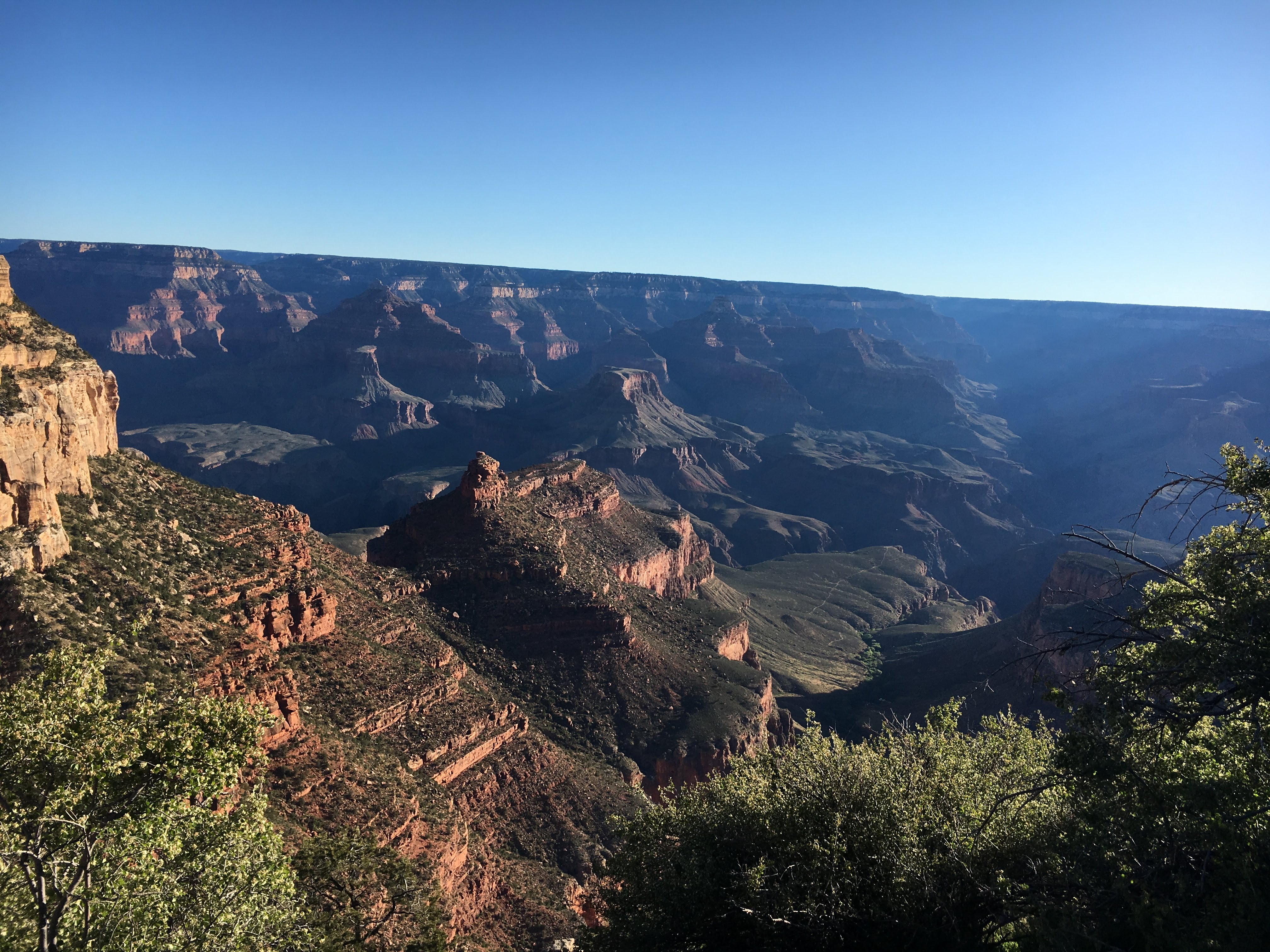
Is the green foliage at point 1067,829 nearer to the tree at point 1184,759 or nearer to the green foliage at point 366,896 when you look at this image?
A: the tree at point 1184,759

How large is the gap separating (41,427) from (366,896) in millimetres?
23580

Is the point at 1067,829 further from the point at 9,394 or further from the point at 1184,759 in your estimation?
the point at 9,394

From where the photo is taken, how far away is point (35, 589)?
29.5 meters

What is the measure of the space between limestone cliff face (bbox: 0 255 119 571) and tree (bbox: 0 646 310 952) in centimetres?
1680

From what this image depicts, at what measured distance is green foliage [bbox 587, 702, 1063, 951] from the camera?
59.8 feet

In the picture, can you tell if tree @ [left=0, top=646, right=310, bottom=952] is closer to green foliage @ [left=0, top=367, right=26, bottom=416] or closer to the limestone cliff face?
the limestone cliff face

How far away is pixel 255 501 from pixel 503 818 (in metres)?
25.0

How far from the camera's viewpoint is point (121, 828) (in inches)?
643

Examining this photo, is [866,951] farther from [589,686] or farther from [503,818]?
[589,686]

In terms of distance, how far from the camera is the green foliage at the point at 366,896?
82.7ft

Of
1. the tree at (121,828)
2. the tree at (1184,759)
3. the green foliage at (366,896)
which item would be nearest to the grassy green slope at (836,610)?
the green foliage at (366,896)

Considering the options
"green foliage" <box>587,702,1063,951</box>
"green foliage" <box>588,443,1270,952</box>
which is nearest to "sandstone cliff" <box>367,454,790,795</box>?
"green foliage" <box>587,702,1063,951</box>

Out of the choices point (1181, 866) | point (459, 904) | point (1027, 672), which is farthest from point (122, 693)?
point (1027, 672)

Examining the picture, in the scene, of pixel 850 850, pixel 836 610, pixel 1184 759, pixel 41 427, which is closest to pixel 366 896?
pixel 850 850
